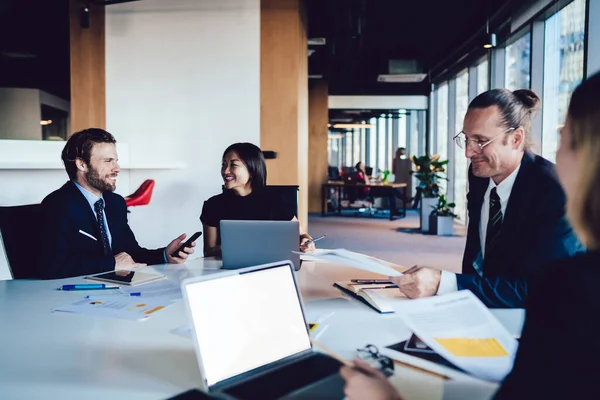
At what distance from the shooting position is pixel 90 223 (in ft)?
8.25

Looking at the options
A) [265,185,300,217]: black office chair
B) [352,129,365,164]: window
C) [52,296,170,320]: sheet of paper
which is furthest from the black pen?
[352,129,365,164]: window

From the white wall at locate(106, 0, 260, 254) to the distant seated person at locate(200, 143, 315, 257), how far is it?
209 cm

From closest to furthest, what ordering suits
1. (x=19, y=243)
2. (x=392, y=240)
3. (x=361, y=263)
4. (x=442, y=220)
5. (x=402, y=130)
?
1. (x=361, y=263)
2. (x=19, y=243)
3. (x=392, y=240)
4. (x=442, y=220)
5. (x=402, y=130)

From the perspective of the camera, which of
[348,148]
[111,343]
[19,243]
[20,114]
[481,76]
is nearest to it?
[111,343]

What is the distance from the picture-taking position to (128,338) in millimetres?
1402

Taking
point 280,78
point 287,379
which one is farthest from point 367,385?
point 280,78

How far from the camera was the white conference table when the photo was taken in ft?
3.65

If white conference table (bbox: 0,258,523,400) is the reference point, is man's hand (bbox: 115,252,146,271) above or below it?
above

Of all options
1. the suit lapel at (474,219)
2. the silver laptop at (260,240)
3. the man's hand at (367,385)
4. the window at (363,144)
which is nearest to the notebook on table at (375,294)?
the silver laptop at (260,240)

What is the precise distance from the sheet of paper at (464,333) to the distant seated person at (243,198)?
1869mm

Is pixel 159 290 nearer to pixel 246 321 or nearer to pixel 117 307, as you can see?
pixel 117 307

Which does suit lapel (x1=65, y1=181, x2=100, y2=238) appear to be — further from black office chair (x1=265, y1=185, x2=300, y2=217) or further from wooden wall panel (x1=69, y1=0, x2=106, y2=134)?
wooden wall panel (x1=69, y1=0, x2=106, y2=134)

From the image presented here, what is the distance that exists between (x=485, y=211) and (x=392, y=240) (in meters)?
6.18

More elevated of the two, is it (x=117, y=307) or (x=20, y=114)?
(x=20, y=114)
